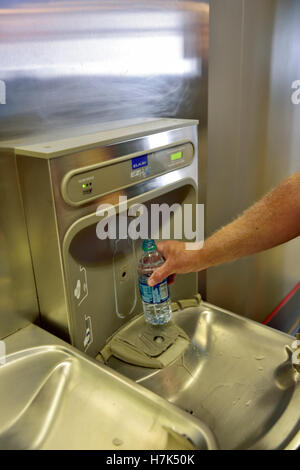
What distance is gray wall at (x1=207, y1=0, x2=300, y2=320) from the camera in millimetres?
1278

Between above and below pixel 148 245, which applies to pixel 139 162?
above

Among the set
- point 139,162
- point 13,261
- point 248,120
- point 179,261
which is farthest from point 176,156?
point 248,120

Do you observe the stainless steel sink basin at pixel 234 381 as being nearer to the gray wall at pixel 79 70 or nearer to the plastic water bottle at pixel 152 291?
the plastic water bottle at pixel 152 291

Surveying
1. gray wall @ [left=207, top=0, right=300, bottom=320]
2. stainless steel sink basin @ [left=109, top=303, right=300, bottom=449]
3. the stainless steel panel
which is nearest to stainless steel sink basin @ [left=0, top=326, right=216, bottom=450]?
the stainless steel panel

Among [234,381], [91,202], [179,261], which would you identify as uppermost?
[91,202]

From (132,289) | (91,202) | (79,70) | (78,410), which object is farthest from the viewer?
(132,289)

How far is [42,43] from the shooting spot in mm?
781

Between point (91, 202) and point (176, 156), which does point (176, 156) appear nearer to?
point (176, 156)

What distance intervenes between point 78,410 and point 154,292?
0.37 meters

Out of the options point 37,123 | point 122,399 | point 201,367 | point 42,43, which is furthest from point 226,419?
point 42,43

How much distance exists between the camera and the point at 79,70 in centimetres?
88

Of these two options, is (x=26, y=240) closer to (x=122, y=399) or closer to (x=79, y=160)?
(x=79, y=160)
